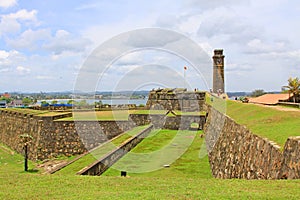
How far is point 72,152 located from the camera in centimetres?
1856

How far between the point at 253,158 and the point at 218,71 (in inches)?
1054

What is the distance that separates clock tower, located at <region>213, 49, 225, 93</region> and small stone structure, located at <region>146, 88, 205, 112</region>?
18.9 feet

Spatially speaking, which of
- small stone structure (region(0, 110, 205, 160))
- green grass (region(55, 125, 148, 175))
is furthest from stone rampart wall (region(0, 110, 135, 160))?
green grass (region(55, 125, 148, 175))

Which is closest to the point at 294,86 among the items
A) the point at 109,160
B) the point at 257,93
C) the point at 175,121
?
the point at 175,121

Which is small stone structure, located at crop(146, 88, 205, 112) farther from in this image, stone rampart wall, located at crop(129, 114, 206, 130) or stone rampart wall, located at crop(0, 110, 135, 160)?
stone rampart wall, located at crop(0, 110, 135, 160)

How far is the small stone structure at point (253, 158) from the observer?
5512 millimetres

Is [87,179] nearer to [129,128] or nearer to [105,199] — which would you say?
[105,199]

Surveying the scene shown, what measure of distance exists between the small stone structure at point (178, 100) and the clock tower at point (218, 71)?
227 inches

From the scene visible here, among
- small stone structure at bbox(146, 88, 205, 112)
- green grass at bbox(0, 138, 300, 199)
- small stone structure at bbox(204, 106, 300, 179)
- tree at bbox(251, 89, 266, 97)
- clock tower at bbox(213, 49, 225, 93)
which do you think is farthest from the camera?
tree at bbox(251, 89, 266, 97)

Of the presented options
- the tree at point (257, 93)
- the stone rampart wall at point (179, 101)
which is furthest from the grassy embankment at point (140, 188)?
the tree at point (257, 93)

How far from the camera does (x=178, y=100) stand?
2725 centimetres

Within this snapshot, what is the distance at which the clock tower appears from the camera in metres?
32.9

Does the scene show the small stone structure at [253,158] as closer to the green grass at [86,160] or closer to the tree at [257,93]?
the green grass at [86,160]

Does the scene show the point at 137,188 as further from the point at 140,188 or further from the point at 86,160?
the point at 86,160
